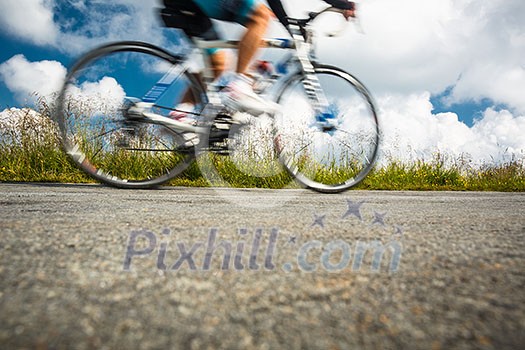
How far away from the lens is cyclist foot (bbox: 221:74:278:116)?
10.0 ft

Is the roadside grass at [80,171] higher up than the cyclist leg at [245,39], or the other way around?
the cyclist leg at [245,39]

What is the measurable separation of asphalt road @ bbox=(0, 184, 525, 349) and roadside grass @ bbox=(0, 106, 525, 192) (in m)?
3.62

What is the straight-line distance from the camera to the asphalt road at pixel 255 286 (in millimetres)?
694

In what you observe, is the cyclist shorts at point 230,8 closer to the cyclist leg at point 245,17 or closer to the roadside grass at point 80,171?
the cyclist leg at point 245,17

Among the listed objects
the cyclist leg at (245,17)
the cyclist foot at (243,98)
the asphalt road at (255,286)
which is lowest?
the asphalt road at (255,286)

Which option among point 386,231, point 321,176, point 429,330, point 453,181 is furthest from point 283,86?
point 453,181

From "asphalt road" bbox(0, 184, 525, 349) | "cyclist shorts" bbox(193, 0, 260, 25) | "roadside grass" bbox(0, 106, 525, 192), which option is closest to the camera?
"asphalt road" bbox(0, 184, 525, 349)

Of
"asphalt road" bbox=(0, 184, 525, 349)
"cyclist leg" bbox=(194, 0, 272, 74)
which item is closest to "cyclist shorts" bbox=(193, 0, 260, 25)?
"cyclist leg" bbox=(194, 0, 272, 74)

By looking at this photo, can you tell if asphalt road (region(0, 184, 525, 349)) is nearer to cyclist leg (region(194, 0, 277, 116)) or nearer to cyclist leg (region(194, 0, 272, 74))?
cyclist leg (region(194, 0, 277, 116))

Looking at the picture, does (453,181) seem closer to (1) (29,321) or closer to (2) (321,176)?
A: (2) (321,176)

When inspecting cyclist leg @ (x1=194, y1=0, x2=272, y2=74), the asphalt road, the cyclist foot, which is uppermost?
cyclist leg @ (x1=194, y1=0, x2=272, y2=74)

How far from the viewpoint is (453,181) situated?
784 cm

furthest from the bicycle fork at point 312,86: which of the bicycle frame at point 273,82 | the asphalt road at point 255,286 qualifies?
the asphalt road at point 255,286

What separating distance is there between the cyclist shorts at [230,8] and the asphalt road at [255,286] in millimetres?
1950
